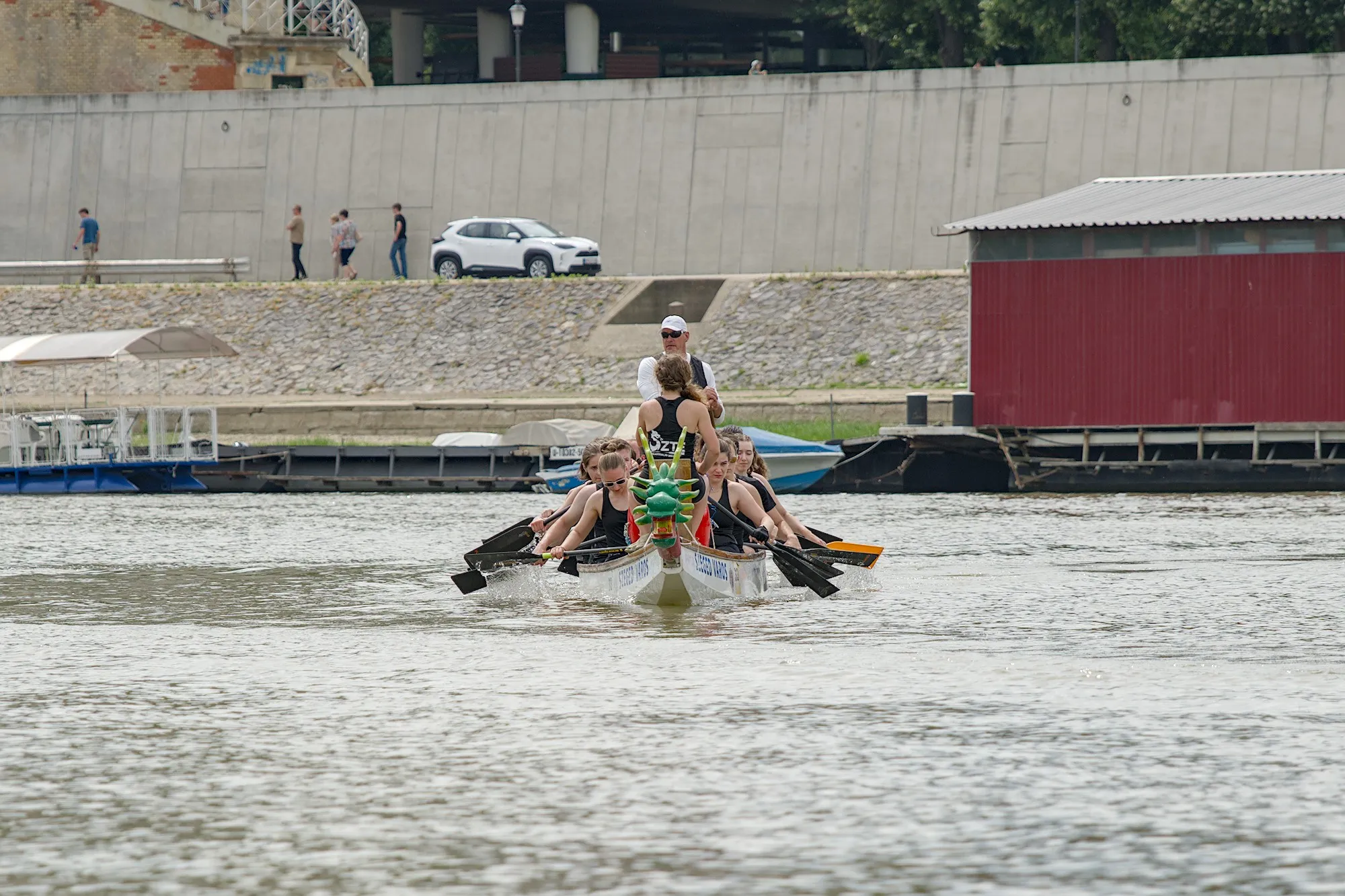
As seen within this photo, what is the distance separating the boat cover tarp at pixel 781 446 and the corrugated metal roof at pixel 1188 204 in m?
4.09

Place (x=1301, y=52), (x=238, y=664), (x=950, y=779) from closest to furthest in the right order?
1. (x=950, y=779)
2. (x=238, y=664)
3. (x=1301, y=52)

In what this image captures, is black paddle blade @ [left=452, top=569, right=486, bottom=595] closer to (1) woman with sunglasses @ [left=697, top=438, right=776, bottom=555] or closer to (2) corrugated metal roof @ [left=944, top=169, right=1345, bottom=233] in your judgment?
(1) woman with sunglasses @ [left=697, top=438, right=776, bottom=555]

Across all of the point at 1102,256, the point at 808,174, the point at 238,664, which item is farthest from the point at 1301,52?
the point at 238,664

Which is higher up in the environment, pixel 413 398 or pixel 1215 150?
pixel 1215 150

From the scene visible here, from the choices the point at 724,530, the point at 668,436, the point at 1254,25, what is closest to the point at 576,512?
the point at 724,530

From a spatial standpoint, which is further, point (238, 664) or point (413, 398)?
point (413, 398)

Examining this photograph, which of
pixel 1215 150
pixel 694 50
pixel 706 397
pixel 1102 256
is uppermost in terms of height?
pixel 694 50

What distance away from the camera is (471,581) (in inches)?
648

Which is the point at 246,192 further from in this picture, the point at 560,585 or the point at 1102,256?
the point at 560,585

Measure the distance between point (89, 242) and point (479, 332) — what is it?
1180 cm

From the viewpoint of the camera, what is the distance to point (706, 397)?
1497 cm

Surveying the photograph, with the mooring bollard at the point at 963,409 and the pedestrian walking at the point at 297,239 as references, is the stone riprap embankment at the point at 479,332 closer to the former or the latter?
the pedestrian walking at the point at 297,239

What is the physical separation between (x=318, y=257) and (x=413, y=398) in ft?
36.4

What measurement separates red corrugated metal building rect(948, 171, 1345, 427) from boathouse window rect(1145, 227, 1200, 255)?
1 centimetres
